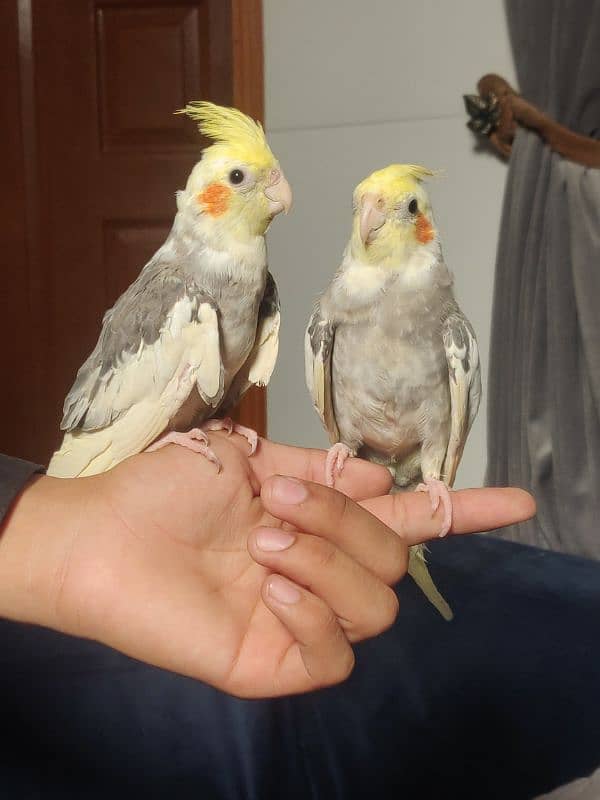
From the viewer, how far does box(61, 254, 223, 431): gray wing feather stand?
832 millimetres

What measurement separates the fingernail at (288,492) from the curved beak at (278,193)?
38 centimetres

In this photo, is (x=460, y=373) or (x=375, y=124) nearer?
(x=460, y=373)

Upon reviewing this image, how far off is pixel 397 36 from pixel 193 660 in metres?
1.50

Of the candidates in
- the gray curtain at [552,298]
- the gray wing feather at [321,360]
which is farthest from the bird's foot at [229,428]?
the gray curtain at [552,298]

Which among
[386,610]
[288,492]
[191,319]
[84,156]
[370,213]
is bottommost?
[386,610]

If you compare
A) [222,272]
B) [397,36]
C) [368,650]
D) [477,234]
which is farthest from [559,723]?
[397,36]

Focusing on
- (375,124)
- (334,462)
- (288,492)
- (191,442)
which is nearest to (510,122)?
(375,124)

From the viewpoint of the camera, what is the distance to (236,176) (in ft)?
2.73

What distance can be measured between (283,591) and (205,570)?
0.13m

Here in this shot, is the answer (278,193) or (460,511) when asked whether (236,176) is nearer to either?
(278,193)

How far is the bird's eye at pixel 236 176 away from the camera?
83 cm

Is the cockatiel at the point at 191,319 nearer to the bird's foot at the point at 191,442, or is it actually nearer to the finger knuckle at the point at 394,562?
the bird's foot at the point at 191,442

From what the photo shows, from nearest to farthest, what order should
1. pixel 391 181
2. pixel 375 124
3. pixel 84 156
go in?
pixel 391 181 → pixel 375 124 → pixel 84 156

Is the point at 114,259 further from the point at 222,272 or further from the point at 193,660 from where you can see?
the point at 193,660
